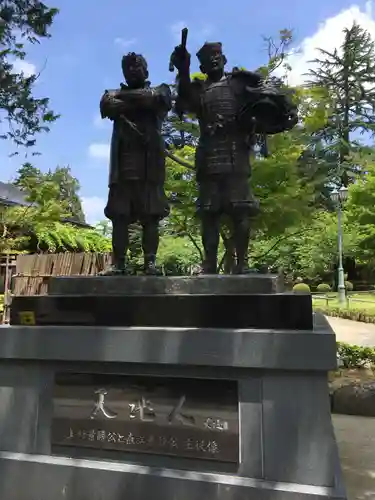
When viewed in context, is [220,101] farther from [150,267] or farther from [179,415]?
[179,415]

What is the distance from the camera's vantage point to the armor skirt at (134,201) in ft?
12.8

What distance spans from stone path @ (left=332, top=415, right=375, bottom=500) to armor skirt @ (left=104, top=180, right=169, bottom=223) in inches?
101

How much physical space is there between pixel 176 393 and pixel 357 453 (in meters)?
2.32

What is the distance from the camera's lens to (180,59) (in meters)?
3.94

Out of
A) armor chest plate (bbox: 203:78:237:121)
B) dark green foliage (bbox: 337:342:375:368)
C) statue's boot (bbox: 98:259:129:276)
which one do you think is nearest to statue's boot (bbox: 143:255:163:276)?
statue's boot (bbox: 98:259:129:276)

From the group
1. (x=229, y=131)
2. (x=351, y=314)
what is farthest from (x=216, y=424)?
(x=351, y=314)

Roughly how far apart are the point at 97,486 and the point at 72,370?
0.73 metres

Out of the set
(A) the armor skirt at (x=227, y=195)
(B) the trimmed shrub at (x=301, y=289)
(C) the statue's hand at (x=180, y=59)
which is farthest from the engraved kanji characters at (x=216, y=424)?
(C) the statue's hand at (x=180, y=59)

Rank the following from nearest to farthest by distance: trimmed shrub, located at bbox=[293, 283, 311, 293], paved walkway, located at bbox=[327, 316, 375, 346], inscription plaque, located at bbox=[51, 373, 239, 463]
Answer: inscription plaque, located at bbox=[51, 373, 239, 463], trimmed shrub, located at bbox=[293, 283, 311, 293], paved walkway, located at bbox=[327, 316, 375, 346]

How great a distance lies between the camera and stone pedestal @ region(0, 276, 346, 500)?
8.96 feet

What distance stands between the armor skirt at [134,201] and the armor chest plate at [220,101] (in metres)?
0.78

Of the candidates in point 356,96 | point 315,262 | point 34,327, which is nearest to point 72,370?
point 34,327

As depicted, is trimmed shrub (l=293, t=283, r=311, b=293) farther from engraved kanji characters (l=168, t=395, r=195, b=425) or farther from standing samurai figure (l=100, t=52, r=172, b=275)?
standing samurai figure (l=100, t=52, r=172, b=275)

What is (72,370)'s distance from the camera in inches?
124
